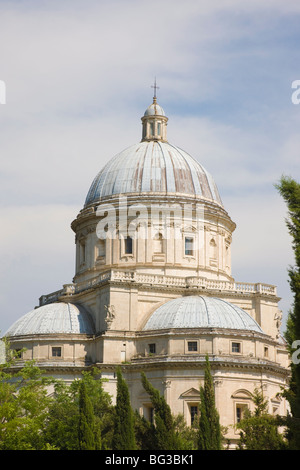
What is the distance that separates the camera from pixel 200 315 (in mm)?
67000

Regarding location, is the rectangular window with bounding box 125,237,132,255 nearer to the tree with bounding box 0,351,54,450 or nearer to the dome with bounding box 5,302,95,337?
the dome with bounding box 5,302,95,337

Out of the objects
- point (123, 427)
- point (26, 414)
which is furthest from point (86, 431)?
point (26, 414)

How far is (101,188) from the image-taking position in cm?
7938

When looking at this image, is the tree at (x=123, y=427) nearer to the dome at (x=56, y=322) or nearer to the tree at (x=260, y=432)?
the tree at (x=260, y=432)

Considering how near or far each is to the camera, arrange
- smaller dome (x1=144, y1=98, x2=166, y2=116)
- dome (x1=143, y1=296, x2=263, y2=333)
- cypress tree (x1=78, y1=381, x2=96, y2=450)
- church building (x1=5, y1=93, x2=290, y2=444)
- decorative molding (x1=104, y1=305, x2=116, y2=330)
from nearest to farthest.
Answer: cypress tree (x1=78, y1=381, x2=96, y2=450) → church building (x1=5, y1=93, x2=290, y2=444) → dome (x1=143, y1=296, x2=263, y2=333) → decorative molding (x1=104, y1=305, x2=116, y2=330) → smaller dome (x1=144, y1=98, x2=166, y2=116)

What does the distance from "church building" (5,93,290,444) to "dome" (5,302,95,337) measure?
92 millimetres

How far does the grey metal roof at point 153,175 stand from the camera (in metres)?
77.2

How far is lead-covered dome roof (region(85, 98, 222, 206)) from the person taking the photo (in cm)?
7725

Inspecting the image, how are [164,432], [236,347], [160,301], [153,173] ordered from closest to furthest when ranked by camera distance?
[164,432], [236,347], [160,301], [153,173]

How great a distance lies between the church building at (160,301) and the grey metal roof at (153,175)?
0.10m

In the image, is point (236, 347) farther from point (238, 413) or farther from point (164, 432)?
point (164, 432)

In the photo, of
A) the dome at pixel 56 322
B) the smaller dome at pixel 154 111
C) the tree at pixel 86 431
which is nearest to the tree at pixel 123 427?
the tree at pixel 86 431

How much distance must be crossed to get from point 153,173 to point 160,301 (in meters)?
11.6

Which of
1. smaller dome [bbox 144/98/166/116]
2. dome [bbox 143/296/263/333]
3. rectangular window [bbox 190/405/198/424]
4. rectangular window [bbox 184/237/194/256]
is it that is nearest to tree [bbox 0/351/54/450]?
dome [bbox 143/296/263/333]
